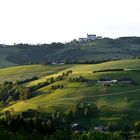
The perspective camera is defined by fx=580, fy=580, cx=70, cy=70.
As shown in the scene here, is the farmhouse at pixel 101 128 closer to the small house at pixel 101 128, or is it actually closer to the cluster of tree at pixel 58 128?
the small house at pixel 101 128

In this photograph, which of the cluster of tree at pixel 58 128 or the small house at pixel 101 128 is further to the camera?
the small house at pixel 101 128

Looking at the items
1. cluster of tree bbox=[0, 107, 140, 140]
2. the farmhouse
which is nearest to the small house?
the farmhouse

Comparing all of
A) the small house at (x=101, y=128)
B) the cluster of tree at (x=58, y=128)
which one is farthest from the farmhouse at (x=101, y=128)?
the cluster of tree at (x=58, y=128)

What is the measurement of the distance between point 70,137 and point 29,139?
44.1 ft

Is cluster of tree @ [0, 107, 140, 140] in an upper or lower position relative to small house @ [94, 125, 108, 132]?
upper

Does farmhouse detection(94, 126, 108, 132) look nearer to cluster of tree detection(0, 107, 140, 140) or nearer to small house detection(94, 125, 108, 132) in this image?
small house detection(94, 125, 108, 132)

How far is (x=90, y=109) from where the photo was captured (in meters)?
179

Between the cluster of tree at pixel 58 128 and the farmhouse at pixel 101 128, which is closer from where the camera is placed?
the cluster of tree at pixel 58 128

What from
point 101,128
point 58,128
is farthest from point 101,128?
point 58,128

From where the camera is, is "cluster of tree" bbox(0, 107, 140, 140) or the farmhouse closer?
"cluster of tree" bbox(0, 107, 140, 140)

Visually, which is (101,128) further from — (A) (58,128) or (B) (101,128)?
(A) (58,128)

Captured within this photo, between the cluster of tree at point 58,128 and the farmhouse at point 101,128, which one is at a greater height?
the cluster of tree at point 58,128

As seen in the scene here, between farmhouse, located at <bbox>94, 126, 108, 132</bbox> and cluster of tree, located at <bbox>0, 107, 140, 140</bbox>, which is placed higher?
cluster of tree, located at <bbox>0, 107, 140, 140</bbox>

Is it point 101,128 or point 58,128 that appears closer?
point 58,128
